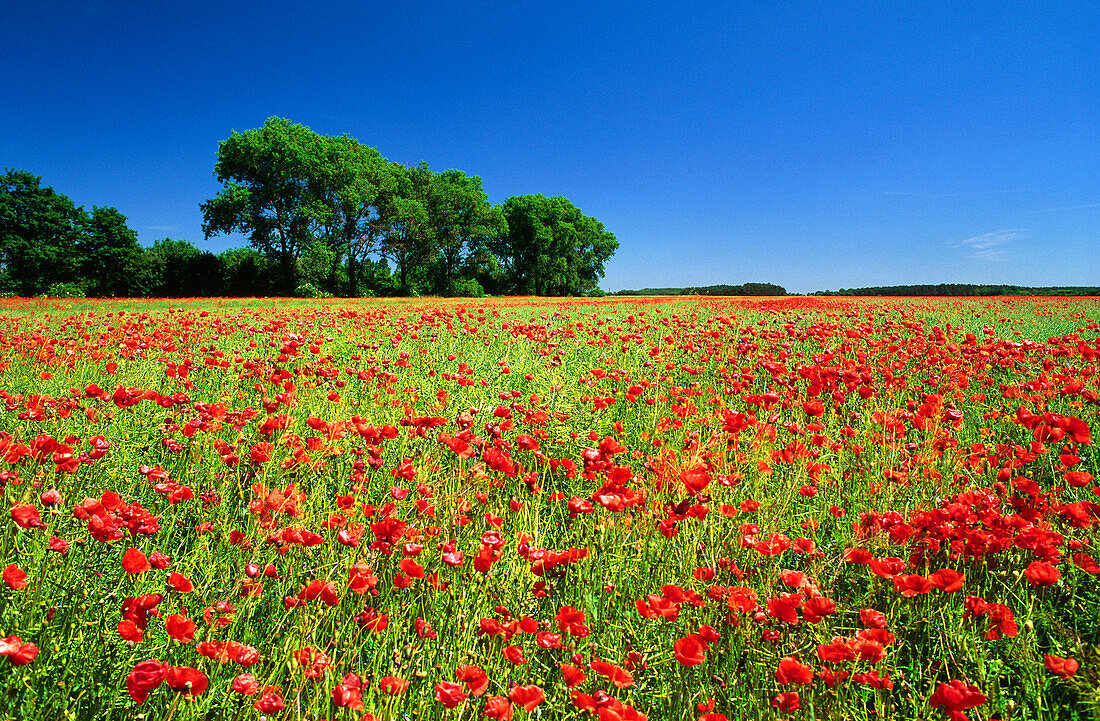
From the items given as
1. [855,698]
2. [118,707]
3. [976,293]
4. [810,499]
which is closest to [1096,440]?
[810,499]

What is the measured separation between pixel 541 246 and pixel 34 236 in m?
43.7

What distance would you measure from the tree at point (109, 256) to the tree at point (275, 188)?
20.5 m

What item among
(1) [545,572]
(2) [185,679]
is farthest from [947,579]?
(2) [185,679]

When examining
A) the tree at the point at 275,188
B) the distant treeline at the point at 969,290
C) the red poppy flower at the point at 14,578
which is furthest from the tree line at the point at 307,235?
the red poppy flower at the point at 14,578

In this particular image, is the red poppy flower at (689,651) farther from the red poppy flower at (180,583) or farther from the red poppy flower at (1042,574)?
the red poppy flower at (180,583)

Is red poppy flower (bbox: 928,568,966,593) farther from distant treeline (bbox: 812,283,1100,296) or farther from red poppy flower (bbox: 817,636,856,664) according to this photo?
distant treeline (bbox: 812,283,1100,296)

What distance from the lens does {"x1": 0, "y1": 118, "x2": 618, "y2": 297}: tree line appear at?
3553 centimetres

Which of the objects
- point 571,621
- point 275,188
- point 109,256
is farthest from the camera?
point 109,256

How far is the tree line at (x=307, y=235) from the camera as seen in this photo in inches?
1399

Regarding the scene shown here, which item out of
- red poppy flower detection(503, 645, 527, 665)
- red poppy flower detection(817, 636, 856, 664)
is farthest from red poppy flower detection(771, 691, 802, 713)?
red poppy flower detection(503, 645, 527, 665)

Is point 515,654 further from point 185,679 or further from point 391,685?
point 185,679

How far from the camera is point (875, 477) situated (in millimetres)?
2793

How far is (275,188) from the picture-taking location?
35500 millimetres

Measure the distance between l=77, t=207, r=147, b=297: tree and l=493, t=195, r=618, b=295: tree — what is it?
111 ft
